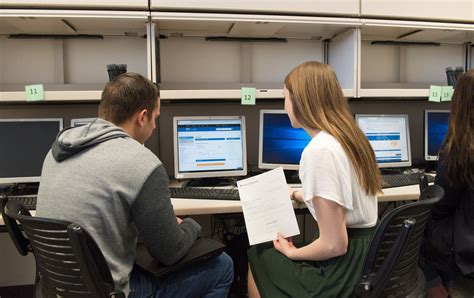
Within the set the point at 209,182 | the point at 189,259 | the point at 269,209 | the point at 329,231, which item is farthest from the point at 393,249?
the point at 209,182

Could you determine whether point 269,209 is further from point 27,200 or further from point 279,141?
point 27,200

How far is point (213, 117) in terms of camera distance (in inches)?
83.7

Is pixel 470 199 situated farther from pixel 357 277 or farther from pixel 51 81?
pixel 51 81

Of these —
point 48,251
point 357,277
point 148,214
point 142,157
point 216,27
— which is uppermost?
point 216,27

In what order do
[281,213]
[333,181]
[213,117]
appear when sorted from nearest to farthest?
1. [333,181]
2. [281,213]
3. [213,117]

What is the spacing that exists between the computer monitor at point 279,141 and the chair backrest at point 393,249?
0.98 m

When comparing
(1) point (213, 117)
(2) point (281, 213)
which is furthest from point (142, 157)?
(1) point (213, 117)

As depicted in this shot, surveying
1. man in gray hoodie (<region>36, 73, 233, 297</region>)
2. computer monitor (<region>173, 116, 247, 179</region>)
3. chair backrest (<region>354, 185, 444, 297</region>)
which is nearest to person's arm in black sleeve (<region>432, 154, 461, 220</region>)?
chair backrest (<region>354, 185, 444, 297</region>)

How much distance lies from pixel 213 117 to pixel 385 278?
126cm

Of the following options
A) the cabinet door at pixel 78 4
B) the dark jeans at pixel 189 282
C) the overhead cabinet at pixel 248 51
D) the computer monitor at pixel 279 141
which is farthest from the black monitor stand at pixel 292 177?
the cabinet door at pixel 78 4

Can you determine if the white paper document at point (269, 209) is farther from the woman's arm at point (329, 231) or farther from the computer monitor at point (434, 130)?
the computer monitor at point (434, 130)

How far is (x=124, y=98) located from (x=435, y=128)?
1.99 metres

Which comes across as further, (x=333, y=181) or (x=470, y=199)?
(x=470, y=199)

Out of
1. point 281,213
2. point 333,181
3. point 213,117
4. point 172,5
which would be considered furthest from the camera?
point 213,117
